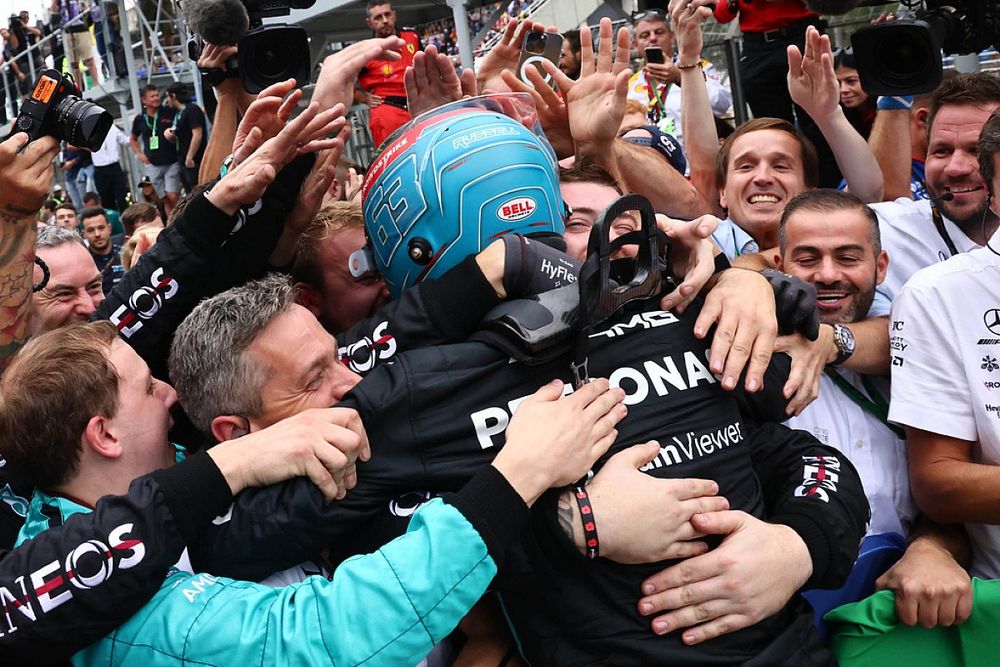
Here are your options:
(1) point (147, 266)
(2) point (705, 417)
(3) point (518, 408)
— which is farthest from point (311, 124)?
(2) point (705, 417)

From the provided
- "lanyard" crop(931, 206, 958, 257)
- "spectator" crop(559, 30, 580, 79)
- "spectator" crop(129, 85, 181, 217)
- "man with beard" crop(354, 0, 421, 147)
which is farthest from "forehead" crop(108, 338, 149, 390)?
"spectator" crop(129, 85, 181, 217)

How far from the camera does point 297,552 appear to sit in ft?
6.70

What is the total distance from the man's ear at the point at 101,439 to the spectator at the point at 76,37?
1956 cm

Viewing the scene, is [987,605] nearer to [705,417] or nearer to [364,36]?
[705,417]

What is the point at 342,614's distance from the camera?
1.81 meters

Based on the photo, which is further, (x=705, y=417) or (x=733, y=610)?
(x=705, y=417)

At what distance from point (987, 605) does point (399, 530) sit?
1523 mm

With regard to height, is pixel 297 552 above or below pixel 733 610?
above

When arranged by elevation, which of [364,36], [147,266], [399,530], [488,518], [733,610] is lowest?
[364,36]

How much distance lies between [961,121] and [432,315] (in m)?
3.00

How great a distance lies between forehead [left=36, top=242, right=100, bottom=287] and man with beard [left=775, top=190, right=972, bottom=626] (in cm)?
283

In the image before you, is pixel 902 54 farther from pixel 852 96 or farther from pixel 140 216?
pixel 140 216

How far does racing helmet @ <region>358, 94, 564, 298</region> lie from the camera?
94.5 inches

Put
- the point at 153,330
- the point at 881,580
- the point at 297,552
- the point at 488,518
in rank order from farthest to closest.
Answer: the point at 153,330, the point at 881,580, the point at 297,552, the point at 488,518
